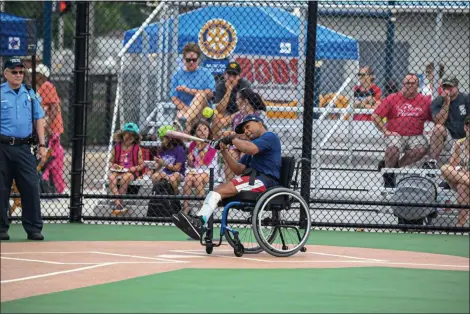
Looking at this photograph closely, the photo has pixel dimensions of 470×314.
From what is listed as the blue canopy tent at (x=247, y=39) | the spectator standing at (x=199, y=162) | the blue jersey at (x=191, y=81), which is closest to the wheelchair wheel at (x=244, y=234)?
the spectator standing at (x=199, y=162)

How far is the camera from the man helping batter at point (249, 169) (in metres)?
11.1

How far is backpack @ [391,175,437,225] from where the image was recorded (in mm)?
14023

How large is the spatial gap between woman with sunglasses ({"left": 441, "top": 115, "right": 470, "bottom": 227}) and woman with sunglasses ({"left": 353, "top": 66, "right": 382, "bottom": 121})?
2.51 meters

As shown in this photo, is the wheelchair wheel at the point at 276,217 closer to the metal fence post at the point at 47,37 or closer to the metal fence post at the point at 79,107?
the metal fence post at the point at 79,107

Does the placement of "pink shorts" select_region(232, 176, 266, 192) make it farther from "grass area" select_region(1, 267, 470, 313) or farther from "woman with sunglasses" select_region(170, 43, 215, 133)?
"woman with sunglasses" select_region(170, 43, 215, 133)

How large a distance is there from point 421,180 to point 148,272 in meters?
5.16

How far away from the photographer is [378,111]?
48.8 feet

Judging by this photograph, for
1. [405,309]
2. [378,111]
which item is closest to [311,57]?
[378,111]

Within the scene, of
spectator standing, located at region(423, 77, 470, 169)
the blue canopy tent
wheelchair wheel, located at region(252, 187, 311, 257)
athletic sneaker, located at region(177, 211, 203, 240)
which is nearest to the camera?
wheelchair wheel, located at region(252, 187, 311, 257)

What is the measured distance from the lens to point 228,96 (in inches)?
587

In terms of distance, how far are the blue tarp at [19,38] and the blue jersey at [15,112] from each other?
296cm

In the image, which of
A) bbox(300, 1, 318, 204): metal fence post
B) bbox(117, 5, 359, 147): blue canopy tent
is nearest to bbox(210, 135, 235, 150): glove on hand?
bbox(300, 1, 318, 204): metal fence post

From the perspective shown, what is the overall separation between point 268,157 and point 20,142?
267cm

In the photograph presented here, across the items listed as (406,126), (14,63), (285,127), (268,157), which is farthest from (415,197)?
(14,63)
